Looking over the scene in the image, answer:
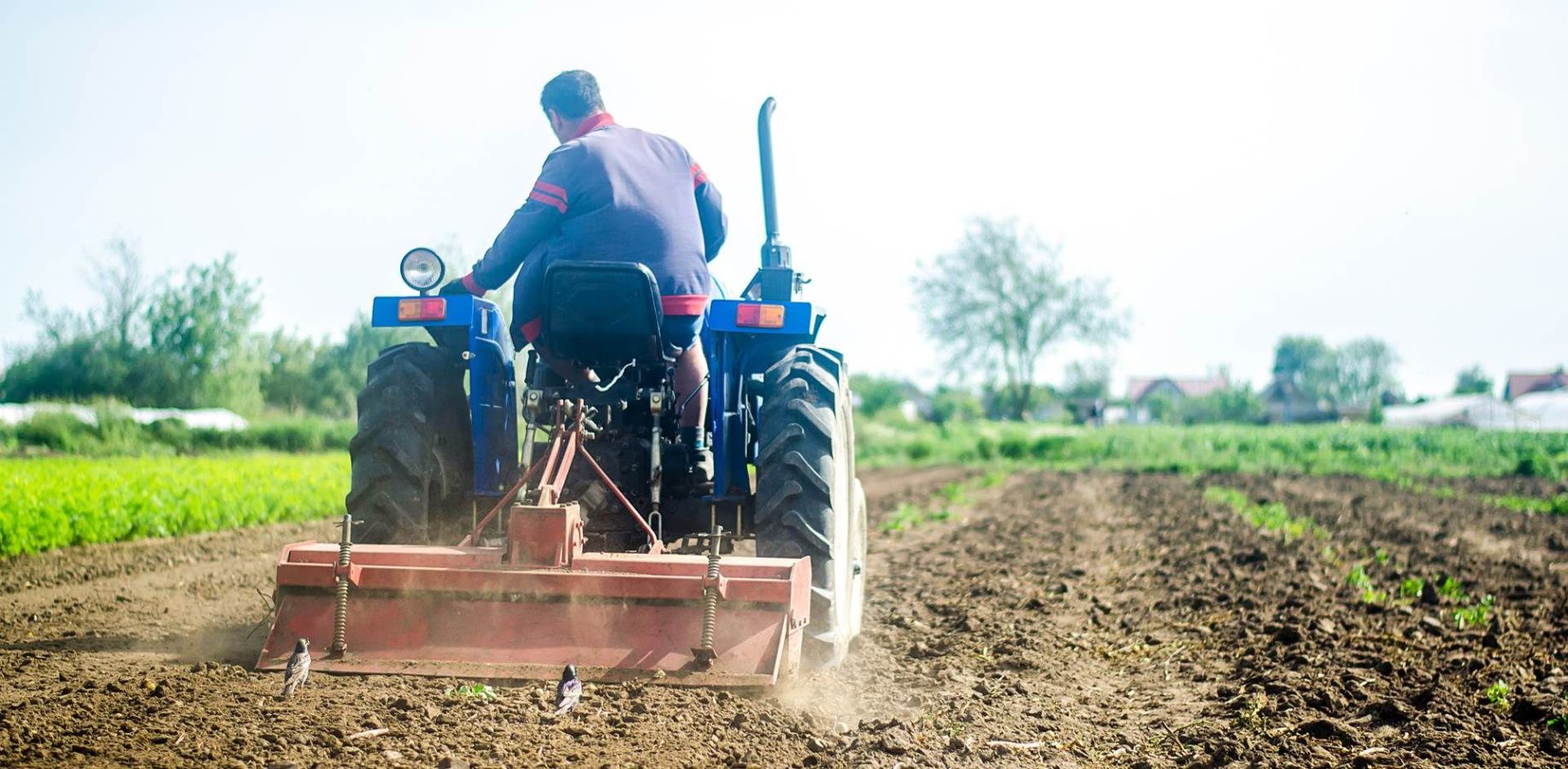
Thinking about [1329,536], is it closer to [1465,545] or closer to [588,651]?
[1465,545]

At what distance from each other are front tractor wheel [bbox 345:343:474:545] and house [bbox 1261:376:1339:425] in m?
85.7

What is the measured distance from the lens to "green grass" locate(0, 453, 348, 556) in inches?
369

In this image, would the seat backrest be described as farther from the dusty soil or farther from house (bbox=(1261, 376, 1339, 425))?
house (bbox=(1261, 376, 1339, 425))

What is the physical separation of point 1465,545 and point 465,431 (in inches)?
413

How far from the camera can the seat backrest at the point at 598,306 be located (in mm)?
3912

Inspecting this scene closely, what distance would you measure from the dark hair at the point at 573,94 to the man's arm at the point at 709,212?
17.6 inches

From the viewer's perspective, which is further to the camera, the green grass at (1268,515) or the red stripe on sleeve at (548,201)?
the green grass at (1268,515)

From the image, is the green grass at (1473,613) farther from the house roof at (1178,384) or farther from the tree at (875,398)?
the house roof at (1178,384)

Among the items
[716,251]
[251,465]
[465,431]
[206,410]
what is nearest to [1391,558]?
[716,251]

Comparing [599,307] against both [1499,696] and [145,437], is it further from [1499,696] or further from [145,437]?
[145,437]

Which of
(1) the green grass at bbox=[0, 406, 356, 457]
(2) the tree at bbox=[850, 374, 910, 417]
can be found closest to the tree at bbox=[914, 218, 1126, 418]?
(2) the tree at bbox=[850, 374, 910, 417]

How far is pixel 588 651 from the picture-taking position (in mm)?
3525

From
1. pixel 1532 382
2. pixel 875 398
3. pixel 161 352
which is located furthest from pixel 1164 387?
pixel 161 352

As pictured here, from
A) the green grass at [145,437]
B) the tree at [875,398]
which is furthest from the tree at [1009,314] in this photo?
the green grass at [145,437]
